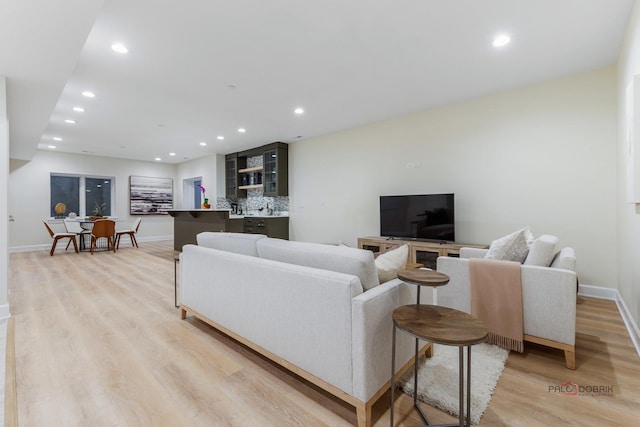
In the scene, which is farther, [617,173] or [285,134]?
[285,134]

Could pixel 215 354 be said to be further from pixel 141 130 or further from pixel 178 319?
pixel 141 130

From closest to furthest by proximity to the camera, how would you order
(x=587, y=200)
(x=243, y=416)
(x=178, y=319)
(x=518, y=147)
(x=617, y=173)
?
(x=243, y=416) < (x=178, y=319) < (x=617, y=173) < (x=587, y=200) < (x=518, y=147)

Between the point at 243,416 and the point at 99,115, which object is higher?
the point at 99,115

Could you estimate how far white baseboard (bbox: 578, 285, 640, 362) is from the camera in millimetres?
2229

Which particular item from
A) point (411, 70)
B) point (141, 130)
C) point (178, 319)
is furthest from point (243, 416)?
point (141, 130)

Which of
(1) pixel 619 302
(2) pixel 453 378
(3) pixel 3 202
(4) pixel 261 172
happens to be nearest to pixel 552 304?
(2) pixel 453 378

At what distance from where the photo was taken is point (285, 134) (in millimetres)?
6027

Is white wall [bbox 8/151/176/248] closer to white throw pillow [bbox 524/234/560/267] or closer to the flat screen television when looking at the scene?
the flat screen television

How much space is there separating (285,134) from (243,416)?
208 inches

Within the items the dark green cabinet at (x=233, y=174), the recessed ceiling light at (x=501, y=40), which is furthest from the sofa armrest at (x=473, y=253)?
the dark green cabinet at (x=233, y=174)

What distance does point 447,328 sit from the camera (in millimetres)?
1189

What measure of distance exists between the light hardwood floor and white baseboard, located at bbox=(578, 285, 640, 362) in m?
0.06

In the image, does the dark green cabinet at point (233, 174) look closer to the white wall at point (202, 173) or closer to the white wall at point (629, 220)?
the white wall at point (202, 173)

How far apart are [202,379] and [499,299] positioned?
7.01 ft
